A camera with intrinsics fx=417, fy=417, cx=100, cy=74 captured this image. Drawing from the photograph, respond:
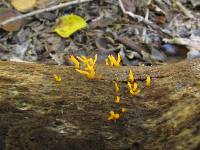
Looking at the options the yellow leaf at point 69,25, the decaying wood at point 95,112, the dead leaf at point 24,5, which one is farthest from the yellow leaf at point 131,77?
the dead leaf at point 24,5

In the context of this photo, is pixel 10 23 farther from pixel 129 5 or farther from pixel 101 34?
pixel 129 5

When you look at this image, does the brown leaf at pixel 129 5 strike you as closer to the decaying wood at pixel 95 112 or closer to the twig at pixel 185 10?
the twig at pixel 185 10

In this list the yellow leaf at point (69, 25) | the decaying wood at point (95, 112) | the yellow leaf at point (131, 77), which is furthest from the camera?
the yellow leaf at point (69, 25)

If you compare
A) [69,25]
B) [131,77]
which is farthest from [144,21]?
[131,77]

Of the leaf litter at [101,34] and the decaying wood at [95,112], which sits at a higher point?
the leaf litter at [101,34]

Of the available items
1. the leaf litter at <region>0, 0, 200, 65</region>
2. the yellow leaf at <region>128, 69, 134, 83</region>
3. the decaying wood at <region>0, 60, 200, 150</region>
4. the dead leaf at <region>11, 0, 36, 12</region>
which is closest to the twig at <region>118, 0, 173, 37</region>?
the leaf litter at <region>0, 0, 200, 65</region>

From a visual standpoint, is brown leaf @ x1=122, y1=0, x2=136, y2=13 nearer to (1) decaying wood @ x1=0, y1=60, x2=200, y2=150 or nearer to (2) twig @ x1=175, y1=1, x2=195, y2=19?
(2) twig @ x1=175, y1=1, x2=195, y2=19
